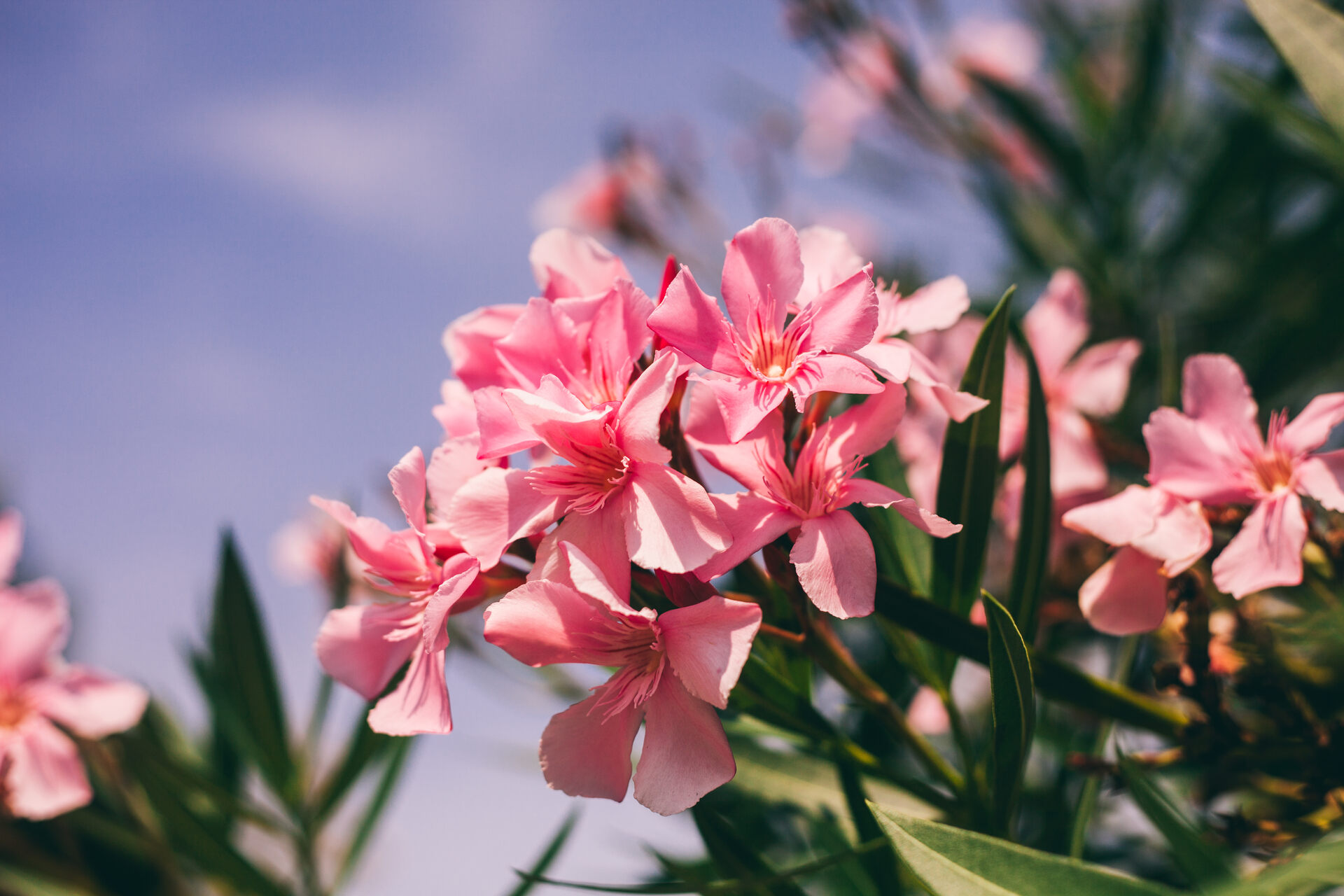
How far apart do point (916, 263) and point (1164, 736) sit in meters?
1.44

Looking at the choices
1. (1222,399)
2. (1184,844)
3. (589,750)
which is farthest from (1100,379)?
(589,750)

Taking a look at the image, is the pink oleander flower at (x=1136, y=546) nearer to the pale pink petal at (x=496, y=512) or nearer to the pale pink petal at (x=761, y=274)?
the pale pink petal at (x=761, y=274)

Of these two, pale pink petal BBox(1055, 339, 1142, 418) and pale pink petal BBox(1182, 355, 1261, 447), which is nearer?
pale pink petal BBox(1182, 355, 1261, 447)

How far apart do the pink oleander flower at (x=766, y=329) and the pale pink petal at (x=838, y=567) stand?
0.31ft

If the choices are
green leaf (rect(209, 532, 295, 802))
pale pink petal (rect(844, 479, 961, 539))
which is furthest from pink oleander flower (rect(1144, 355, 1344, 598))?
green leaf (rect(209, 532, 295, 802))

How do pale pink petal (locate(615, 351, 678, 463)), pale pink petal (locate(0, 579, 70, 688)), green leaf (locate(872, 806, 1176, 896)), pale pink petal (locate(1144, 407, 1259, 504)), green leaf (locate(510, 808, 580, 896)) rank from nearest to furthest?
green leaf (locate(872, 806, 1176, 896)) < pale pink petal (locate(615, 351, 678, 463)) < pale pink petal (locate(1144, 407, 1259, 504)) < green leaf (locate(510, 808, 580, 896)) < pale pink petal (locate(0, 579, 70, 688))

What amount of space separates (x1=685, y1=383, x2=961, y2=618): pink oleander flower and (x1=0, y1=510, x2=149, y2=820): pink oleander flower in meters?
1.10

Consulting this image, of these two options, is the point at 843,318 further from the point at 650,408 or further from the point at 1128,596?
the point at 1128,596

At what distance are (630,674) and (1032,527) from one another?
1.36ft

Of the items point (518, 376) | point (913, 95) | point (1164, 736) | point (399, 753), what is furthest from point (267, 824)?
point (913, 95)

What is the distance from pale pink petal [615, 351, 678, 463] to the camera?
24.3 inches

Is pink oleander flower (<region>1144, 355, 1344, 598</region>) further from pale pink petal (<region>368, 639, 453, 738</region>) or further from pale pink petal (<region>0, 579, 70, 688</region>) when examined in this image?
pale pink petal (<region>0, 579, 70, 688</region>)

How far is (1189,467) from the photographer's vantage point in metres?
0.73

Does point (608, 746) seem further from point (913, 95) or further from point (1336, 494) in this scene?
point (913, 95)
